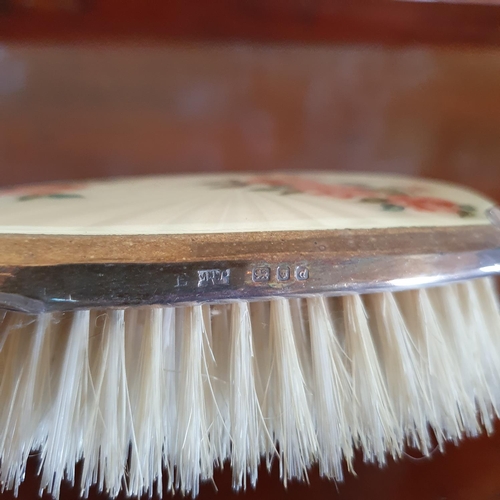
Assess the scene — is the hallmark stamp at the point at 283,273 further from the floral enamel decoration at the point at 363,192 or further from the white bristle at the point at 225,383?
the floral enamel decoration at the point at 363,192

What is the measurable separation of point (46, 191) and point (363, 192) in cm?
35

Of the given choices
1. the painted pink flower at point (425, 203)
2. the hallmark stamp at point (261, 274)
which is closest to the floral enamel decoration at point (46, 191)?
the hallmark stamp at point (261, 274)

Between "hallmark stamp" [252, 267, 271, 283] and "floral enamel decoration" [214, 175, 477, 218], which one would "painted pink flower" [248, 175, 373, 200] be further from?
"hallmark stamp" [252, 267, 271, 283]

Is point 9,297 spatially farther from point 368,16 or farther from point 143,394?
point 368,16

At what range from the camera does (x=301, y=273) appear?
15.6 inches

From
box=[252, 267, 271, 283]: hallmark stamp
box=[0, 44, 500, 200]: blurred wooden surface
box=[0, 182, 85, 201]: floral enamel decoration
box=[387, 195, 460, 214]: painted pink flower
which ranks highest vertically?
box=[0, 44, 500, 200]: blurred wooden surface

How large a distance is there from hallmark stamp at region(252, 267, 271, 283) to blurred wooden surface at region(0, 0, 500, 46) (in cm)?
44

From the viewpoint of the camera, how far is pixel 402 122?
740 millimetres

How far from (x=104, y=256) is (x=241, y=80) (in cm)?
43

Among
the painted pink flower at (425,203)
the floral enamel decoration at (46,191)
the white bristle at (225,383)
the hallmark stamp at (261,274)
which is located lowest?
the white bristle at (225,383)

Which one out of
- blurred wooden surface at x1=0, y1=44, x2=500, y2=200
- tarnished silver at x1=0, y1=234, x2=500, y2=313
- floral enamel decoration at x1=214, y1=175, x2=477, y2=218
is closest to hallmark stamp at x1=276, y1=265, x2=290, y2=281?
tarnished silver at x1=0, y1=234, x2=500, y2=313

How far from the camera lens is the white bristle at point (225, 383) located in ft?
1.43

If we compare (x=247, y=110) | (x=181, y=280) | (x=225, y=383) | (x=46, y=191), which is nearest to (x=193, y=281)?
(x=181, y=280)

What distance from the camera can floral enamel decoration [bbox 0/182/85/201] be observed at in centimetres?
51
